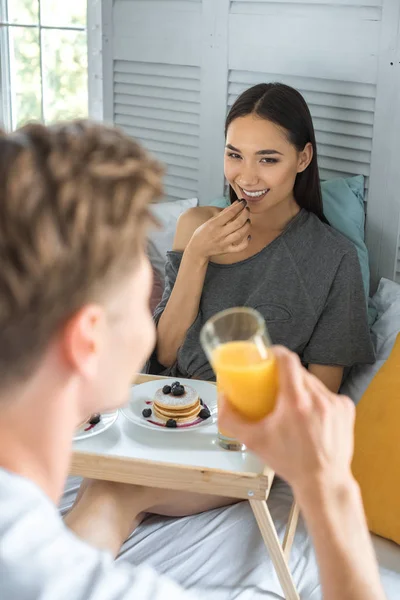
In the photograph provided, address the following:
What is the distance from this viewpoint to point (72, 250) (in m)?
0.62

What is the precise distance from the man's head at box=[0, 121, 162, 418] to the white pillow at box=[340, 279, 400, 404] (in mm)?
1513

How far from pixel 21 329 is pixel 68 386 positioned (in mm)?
71

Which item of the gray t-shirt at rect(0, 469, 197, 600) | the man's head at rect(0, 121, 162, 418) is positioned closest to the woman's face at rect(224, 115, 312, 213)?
the man's head at rect(0, 121, 162, 418)

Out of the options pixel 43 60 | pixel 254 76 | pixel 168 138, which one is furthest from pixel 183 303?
pixel 43 60

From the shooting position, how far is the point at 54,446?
0.70 metres

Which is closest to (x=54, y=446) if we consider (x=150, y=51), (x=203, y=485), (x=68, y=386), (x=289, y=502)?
(x=68, y=386)

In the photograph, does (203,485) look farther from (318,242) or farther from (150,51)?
(150,51)

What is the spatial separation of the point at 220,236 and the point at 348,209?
17.3 inches

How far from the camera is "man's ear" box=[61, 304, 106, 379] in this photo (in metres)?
0.65

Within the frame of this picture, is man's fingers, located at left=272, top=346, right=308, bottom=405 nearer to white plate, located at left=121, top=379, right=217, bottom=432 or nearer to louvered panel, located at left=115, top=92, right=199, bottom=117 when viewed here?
white plate, located at left=121, top=379, right=217, bottom=432

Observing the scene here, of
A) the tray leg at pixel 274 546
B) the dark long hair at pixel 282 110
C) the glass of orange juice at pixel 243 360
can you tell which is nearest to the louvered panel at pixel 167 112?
the dark long hair at pixel 282 110

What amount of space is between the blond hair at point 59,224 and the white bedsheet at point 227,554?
1.10 meters

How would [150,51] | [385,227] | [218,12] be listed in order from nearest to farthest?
[385,227]
[218,12]
[150,51]

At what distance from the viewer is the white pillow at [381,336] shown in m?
2.13
